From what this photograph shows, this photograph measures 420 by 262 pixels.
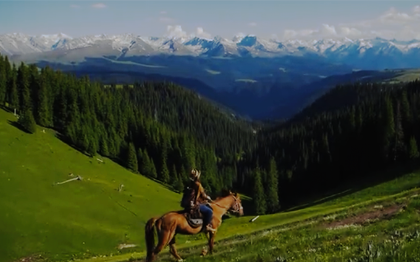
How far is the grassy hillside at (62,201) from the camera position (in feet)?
199

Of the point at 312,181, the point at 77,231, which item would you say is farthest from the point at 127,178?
the point at 312,181

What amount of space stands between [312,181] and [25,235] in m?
94.4

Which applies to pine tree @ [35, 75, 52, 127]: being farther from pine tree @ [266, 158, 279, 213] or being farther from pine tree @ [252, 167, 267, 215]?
pine tree @ [266, 158, 279, 213]

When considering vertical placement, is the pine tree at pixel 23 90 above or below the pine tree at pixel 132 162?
above

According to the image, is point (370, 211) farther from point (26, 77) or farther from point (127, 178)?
point (26, 77)

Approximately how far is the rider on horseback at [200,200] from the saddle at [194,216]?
15 cm

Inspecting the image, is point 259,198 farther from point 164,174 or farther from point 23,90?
point 23,90

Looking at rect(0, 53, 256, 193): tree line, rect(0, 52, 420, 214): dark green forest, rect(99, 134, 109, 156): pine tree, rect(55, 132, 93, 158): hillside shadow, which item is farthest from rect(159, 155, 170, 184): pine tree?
rect(55, 132, 93, 158): hillside shadow

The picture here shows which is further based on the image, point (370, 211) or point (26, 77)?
point (26, 77)

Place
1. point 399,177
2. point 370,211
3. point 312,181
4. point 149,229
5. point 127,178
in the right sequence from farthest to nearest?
point 312,181, point 127,178, point 399,177, point 370,211, point 149,229

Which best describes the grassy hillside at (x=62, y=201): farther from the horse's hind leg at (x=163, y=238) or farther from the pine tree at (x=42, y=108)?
the horse's hind leg at (x=163, y=238)

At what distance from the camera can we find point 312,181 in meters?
135

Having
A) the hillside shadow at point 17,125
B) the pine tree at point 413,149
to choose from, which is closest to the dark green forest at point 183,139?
the pine tree at point 413,149

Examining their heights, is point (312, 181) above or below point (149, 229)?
below
